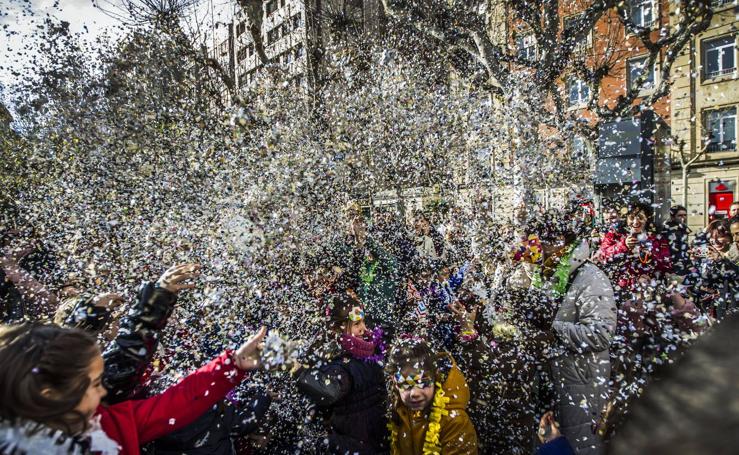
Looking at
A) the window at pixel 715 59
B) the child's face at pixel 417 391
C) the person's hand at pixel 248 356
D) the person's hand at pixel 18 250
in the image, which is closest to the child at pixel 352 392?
the child's face at pixel 417 391

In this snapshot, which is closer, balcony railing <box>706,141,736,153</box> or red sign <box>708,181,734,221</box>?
red sign <box>708,181,734,221</box>

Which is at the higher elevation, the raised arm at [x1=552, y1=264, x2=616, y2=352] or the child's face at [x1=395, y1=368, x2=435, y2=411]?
the raised arm at [x1=552, y1=264, x2=616, y2=352]

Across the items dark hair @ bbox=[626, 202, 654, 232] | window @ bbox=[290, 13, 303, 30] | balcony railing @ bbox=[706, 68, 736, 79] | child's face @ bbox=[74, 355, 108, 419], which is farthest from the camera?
balcony railing @ bbox=[706, 68, 736, 79]

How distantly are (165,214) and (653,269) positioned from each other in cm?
473

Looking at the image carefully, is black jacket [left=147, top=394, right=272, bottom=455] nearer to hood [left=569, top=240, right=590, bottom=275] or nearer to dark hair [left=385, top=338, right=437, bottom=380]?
dark hair [left=385, top=338, right=437, bottom=380]

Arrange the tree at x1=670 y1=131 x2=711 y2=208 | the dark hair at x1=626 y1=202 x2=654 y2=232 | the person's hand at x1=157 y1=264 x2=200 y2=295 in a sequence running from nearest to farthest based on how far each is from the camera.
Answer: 1. the person's hand at x1=157 y1=264 x2=200 y2=295
2. the dark hair at x1=626 y1=202 x2=654 y2=232
3. the tree at x1=670 y1=131 x2=711 y2=208

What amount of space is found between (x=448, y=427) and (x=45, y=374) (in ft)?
6.06

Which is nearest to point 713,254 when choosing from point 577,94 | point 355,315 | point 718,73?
point 355,315

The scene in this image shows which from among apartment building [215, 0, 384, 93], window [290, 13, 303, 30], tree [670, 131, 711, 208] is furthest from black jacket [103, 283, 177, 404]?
window [290, 13, 303, 30]

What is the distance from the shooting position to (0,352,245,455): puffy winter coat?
50.2 inches

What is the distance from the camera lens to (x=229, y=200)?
4301 mm

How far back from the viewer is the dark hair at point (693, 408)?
1.32 feet

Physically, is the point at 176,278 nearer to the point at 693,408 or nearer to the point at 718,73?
the point at 693,408

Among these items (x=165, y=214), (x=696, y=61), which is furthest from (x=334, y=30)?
(x=696, y=61)
